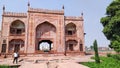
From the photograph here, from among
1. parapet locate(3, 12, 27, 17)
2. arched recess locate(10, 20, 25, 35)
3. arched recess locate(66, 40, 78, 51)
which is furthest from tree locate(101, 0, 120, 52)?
arched recess locate(10, 20, 25, 35)

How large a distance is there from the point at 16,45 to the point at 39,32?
4.29m

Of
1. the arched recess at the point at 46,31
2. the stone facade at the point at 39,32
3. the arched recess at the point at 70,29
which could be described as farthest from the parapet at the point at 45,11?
the arched recess at the point at 70,29

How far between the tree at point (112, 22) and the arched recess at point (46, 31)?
8.28 metres

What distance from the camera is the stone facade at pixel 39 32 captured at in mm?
25766

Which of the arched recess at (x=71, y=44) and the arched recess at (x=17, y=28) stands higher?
the arched recess at (x=17, y=28)

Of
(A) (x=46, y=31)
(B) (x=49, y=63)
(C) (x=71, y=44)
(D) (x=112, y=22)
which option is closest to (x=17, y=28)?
(A) (x=46, y=31)

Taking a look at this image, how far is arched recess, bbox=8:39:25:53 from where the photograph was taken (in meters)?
26.3

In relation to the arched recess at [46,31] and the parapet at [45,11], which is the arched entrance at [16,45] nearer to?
the arched recess at [46,31]

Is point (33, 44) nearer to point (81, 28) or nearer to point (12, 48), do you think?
point (12, 48)

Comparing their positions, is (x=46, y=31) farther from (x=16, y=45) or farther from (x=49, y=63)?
(x=49, y=63)

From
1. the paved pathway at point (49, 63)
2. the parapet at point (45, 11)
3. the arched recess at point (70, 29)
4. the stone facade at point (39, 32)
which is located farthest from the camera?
the arched recess at point (70, 29)

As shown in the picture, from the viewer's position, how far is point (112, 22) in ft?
73.3

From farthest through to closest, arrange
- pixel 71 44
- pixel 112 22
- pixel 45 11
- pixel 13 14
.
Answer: pixel 71 44, pixel 45 11, pixel 13 14, pixel 112 22

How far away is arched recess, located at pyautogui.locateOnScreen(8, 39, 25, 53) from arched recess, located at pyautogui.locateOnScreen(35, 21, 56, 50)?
8.89ft
